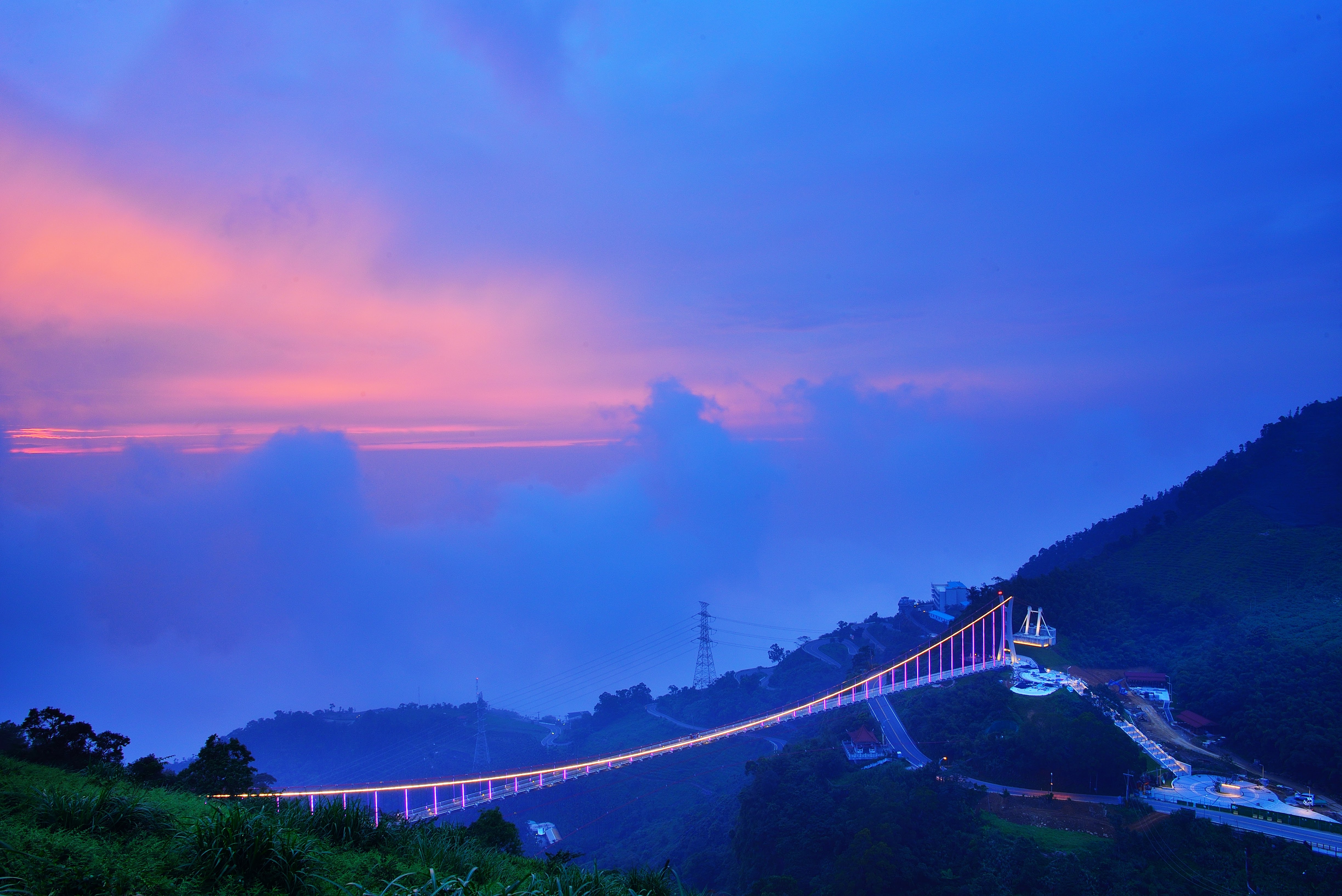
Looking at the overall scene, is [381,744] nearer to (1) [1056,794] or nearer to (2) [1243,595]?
(1) [1056,794]

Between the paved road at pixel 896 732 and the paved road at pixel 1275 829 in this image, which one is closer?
the paved road at pixel 1275 829

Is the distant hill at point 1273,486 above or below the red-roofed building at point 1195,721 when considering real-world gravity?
above

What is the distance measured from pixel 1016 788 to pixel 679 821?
10.1 m

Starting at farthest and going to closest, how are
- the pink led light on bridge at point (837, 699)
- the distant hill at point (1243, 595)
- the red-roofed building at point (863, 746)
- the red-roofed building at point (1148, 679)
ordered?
the pink led light on bridge at point (837, 699), the red-roofed building at point (1148, 679), the red-roofed building at point (863, 746), the distant hill at point (1243, 595)

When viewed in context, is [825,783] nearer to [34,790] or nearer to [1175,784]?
[1175,784]

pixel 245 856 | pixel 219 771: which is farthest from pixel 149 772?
pixel 245 856

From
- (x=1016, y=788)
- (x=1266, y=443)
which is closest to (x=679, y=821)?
(x=1016, y=788)

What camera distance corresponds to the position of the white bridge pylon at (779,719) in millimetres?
22172

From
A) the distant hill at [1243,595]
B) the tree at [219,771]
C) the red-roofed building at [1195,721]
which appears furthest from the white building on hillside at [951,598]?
the tree at [219,771]

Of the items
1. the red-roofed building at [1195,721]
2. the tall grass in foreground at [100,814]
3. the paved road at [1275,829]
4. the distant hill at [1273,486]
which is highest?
the distant hill at [1273,486]

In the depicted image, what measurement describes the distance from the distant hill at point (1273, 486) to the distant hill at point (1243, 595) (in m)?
0.07

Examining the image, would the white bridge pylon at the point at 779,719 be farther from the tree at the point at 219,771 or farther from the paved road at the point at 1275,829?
the tree at the point at 219,771

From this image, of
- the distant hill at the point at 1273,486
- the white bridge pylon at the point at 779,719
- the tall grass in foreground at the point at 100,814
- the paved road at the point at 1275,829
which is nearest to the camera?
the tall grass in foreground at the point at 100,814

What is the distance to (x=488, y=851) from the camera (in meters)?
6.63
